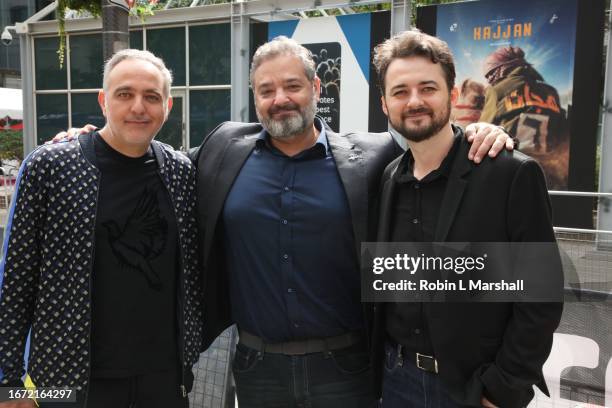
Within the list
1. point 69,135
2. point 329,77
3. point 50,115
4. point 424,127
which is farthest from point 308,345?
point 50,115

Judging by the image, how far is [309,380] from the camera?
2.86 m

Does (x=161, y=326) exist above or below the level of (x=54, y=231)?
below

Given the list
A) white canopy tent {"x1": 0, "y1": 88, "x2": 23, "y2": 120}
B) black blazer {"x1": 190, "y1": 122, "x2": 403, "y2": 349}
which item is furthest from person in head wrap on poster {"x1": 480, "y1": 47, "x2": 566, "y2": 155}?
white canopy tent {"x1": 0, "y1": 88, "x2": 23, "y2": 120}

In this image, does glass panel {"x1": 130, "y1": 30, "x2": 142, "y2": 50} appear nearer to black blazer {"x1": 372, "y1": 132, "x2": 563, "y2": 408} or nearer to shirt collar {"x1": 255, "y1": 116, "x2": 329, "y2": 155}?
shirt collar {"x1": 255, "y1": 116, "x2": 329, "y2": 155}

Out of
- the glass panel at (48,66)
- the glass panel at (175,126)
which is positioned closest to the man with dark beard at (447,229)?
the glass panel at (175,126)

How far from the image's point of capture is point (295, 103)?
3.02 m

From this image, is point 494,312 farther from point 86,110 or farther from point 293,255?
point 86,110

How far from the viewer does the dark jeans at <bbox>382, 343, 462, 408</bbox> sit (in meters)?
2.46

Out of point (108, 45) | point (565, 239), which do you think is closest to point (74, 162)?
point (108, 45)

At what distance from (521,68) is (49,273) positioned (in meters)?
9.27

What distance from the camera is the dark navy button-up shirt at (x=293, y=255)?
2885 millimetres

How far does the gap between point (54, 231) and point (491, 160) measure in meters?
1.94

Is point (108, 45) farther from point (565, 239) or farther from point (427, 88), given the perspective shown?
point (565, 239)

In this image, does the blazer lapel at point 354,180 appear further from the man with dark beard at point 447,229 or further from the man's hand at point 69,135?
the man's hand at point 69,135
